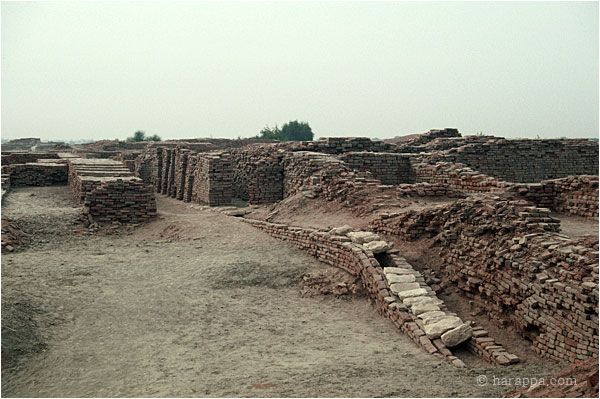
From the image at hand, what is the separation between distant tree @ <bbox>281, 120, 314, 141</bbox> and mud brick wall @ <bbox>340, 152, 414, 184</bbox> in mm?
35129

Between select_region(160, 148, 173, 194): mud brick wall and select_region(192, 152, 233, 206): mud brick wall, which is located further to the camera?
select_region(160, 148, 173, 194): mud brick wall

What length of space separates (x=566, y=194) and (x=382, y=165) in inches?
194

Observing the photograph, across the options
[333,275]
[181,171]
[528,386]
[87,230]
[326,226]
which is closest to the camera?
[528,386]

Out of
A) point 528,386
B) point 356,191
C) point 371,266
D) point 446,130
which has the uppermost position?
point 446,130

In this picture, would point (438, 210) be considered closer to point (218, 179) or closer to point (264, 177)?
point (264, 177)

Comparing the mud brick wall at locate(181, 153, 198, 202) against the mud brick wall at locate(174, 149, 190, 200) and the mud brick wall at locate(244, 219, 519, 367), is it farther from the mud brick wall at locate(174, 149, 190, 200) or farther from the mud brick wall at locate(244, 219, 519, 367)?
the mud brick wall at locate(244, 219, 519, 367)

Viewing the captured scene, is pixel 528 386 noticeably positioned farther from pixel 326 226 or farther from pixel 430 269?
pixel 326 226

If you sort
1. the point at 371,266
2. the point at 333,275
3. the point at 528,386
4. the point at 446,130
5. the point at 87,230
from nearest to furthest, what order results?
the point at 528,386 < the point at 371,266 < the point at 333,275 < the point at 87,230 < the point at 446,130

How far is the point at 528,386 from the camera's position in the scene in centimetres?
556

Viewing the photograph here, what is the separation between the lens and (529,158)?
1662 cm

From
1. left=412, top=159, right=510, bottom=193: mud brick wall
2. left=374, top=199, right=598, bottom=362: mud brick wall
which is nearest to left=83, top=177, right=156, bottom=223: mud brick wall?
left=374, top=199, right=598, bottom=362: mud brick wall

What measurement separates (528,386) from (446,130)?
52.0 ft

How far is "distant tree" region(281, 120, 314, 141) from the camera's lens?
50497 mm

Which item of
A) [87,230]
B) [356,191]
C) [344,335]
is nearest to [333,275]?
[344,335]
